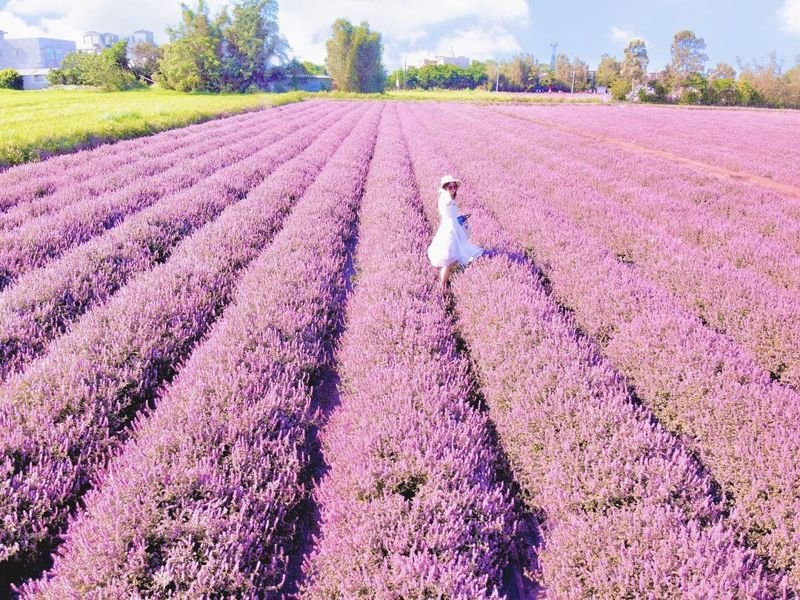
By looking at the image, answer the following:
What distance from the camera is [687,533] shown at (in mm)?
2244

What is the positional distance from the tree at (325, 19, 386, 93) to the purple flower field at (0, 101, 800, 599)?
10061cm

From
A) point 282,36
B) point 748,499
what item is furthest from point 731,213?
point 282,36

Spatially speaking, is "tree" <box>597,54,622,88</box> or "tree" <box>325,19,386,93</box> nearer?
"tree" <box>597,54,622,88</box>

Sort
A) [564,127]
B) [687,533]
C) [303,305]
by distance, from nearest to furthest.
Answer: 1. [687,533]
2. [303,305]
3. [564,127]

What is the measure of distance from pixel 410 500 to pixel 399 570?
0.41 metres

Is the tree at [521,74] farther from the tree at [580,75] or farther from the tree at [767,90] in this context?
the tree at [767,90]

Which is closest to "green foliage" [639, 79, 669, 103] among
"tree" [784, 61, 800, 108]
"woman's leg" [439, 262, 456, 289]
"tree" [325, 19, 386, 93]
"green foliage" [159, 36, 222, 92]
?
"tree" [784, 61, 800, 108]

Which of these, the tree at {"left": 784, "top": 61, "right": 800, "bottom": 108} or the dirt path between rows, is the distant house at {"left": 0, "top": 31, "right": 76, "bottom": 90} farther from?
the dirt path between rows

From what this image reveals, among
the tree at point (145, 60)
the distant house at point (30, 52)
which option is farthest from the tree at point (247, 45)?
the distant house at point (30, 52)

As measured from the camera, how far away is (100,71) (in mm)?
60250

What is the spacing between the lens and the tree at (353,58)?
322 ft

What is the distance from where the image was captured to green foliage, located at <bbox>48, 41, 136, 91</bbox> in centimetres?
5994

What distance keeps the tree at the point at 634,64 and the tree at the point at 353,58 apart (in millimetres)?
46832

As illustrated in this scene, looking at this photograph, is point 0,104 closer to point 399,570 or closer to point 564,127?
point 564,127
